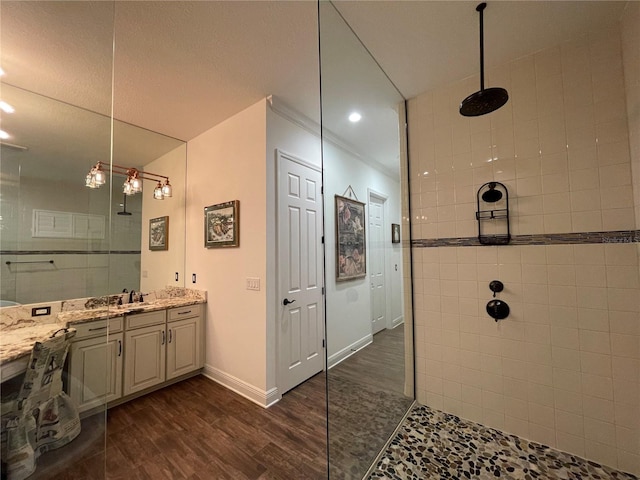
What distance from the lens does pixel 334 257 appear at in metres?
1.58

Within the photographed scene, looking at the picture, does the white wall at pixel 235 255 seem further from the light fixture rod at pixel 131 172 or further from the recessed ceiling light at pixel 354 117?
the recessed ceiling light at pixel 354 117

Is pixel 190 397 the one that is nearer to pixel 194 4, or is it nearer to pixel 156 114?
pixel 156 114

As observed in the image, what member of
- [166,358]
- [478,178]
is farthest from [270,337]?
[478,178]

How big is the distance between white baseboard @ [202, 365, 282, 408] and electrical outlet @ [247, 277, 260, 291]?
0.90 metres

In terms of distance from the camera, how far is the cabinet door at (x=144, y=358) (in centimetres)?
227

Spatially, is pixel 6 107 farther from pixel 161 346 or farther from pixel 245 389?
pixel 245 389

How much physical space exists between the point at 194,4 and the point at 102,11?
0.56 meters

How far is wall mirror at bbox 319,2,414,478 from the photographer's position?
1.42 meters

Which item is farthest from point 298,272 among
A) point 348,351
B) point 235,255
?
point 348,351

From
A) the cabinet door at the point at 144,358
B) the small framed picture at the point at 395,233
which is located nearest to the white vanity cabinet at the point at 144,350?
the cabinet door at the point at 144,358

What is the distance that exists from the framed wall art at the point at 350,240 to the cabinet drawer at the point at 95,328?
6.13ft

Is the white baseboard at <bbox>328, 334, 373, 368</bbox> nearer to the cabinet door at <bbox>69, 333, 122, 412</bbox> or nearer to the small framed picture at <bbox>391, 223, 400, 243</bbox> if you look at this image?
the small framed picture at <bbox>391, 223, 400, 243</bbox>

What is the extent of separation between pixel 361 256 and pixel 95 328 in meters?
2.30

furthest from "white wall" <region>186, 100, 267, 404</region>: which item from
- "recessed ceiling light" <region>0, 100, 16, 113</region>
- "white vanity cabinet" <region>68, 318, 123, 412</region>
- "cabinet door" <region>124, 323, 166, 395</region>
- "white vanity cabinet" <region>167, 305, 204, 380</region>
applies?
"recessed ceiling light" <region>0, 100, 16, 113</region>
